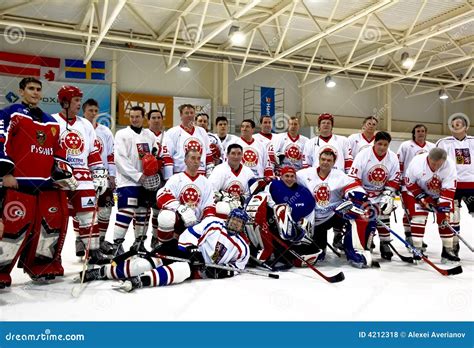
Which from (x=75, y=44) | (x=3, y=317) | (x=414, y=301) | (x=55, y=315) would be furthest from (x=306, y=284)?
(x=75, y=44)

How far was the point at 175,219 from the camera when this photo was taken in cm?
316

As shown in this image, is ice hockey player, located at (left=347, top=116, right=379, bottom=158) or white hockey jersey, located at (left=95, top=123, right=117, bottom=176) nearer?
white hockey jersey, located at (left=95, top=123, right=117, bottom=176)

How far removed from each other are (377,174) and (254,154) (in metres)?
1.10

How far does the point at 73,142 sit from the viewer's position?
317cm

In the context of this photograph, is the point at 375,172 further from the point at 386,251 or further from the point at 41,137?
the point at 41,137

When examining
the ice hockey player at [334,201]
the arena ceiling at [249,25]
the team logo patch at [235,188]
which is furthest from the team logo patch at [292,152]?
the arena ceiling at [249,25]

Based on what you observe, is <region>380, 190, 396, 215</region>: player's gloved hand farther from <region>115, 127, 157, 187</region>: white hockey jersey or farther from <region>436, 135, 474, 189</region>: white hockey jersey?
<region>115, 127, 157, 187</region>: white hockey jersey

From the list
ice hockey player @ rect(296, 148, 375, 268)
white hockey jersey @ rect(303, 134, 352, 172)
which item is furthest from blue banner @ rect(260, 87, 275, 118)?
ice hockey player @ rect(296, 148, 375, 268)

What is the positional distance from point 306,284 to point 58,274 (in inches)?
58.8

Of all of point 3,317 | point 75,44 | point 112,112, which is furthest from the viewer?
point 112,112

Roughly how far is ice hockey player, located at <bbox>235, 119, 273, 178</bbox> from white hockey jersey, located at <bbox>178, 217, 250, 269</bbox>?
Result: 120 cm

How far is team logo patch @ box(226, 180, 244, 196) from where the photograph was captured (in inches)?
145

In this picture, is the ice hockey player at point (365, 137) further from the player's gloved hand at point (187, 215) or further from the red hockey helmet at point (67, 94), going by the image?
the red hockey helmet at point (67, 94)

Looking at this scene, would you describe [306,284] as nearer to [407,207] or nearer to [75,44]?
[407,207]
